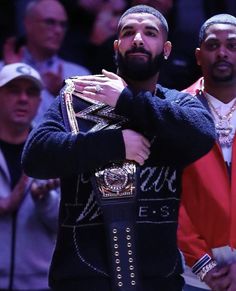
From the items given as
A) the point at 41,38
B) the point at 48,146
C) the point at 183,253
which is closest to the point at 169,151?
the point at 48,146

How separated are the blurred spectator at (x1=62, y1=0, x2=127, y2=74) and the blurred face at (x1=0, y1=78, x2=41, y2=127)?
2.85 feet

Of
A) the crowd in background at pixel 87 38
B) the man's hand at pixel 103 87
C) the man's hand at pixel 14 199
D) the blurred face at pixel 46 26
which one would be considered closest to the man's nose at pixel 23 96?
the crowd in background at pixel 87 38

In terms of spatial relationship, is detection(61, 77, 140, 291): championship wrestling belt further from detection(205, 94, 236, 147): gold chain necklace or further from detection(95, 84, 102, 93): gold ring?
detection(205, 94, 236, 147): gold chain necklace

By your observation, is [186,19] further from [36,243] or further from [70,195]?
[70,195]

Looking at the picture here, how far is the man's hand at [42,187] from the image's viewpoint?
191 inches

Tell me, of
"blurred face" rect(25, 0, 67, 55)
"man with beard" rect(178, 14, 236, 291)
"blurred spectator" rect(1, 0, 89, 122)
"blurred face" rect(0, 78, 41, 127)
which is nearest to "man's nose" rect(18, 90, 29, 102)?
"blurred face" rect(0, 78, 41, 127)

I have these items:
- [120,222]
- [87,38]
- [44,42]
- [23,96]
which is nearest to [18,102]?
[23,96]

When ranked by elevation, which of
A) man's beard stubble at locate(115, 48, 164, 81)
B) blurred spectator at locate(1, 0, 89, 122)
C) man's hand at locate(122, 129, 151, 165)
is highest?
blurred spectator at locate(1, 0, 89, 122)

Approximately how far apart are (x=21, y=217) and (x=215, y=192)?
4.15 ft

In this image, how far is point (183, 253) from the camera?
4.18 meters

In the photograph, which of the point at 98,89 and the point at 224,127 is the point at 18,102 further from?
the point at 98,89

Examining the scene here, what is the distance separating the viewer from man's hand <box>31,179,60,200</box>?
4863mm

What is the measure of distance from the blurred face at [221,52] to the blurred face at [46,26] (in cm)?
209

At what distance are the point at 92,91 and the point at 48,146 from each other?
289 mm
